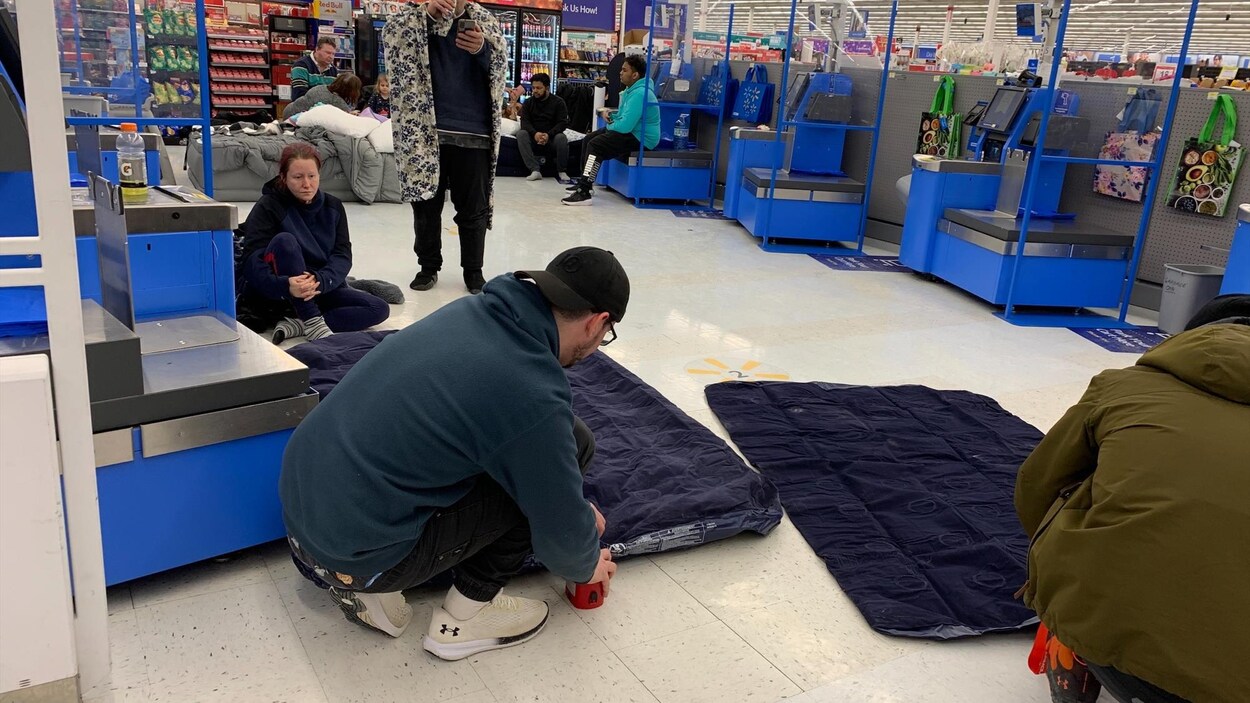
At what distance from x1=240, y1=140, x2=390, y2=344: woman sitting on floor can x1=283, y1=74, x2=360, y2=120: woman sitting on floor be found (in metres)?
4.38

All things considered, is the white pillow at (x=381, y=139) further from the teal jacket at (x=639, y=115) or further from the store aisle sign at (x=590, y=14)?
the store aisle sign at (x=590, y=14)

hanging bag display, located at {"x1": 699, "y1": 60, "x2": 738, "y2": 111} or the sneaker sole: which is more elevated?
hanging bag display, located at {"x1": 699, "y1": 60, "x2": 738, "y2": 111}

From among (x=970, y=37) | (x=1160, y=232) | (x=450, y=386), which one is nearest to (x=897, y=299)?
(x=1160, y=232)

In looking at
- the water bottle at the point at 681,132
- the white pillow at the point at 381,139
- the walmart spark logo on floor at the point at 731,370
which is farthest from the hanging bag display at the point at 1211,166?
the white pillow at the point at 381,139

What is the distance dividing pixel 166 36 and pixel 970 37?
2716cm

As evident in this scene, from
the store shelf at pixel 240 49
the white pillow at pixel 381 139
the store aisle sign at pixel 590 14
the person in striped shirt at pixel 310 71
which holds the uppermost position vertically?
the store aisle sign at pixel 590 14

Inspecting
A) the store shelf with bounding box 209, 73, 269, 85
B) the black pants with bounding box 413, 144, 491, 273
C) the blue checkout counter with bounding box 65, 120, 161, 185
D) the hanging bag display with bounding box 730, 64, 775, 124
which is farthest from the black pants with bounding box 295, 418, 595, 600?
the store shelf with bounding box 209, 73, 269, 85

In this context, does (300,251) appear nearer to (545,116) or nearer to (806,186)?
(806,186)

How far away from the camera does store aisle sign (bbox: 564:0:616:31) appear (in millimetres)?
13445

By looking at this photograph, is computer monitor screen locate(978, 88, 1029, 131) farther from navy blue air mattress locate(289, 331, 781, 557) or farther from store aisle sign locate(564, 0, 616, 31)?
store aisle sign locate(564, 0, 616, 31)

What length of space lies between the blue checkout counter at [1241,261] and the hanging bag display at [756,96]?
461 centimetres

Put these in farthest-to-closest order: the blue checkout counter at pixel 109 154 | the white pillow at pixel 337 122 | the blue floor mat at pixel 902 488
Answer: the white pillow at pixel 337 122 → the blue checkout counter at pixel 109 154 → the blue floor mat at pixel 902 488

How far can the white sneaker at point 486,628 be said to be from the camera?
2.03m

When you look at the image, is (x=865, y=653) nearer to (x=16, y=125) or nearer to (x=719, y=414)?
(x=719, y=414)
